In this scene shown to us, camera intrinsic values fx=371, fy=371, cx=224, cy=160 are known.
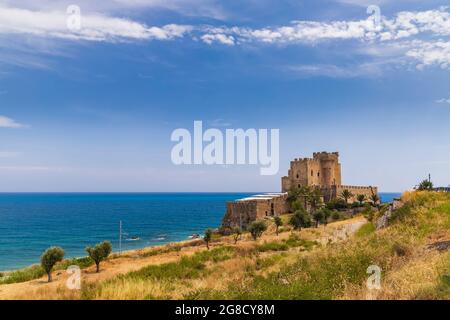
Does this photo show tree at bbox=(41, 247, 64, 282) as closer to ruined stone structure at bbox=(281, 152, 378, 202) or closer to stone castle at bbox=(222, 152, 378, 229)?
stone castle at bbox=(222, 152, 378, 229)

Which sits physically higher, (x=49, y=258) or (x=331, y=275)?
(x=331, y=275)

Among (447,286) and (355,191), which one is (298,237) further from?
(355,191)

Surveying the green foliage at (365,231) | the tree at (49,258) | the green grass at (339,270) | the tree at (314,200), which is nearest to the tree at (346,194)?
the tree at (314,200)

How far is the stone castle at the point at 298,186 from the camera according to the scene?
→ 51.9 m

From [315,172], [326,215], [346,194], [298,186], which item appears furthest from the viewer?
[315,172]

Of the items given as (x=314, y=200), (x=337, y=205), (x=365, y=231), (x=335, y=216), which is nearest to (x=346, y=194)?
(x=337, y=205)

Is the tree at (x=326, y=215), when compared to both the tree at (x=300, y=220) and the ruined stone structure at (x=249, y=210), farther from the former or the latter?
the ruined stone structure at (x=249, y=210)

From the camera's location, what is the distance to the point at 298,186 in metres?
61.3

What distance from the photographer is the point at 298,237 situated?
106ft

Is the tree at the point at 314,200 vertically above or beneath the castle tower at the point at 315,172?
beneath

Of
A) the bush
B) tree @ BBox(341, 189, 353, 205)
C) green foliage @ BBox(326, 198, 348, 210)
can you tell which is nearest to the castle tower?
tree @ BBox(341, 189, 353, 205)

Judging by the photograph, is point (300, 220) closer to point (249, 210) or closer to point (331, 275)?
point (249, 210)
